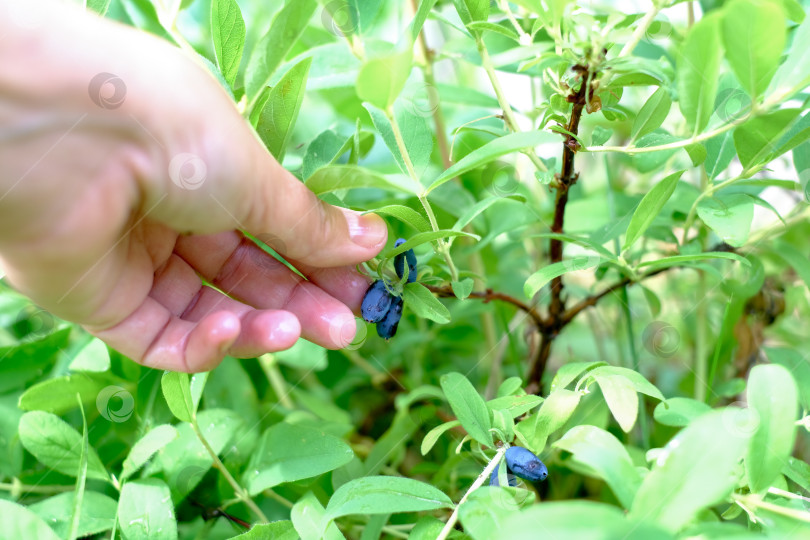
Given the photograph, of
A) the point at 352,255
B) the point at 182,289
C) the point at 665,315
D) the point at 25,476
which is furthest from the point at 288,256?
the point at 665,315

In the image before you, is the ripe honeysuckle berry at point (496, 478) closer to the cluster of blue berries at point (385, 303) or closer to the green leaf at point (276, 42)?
the cluster of blue berries at point (385, 303)

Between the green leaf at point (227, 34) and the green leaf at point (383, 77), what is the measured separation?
23 cm

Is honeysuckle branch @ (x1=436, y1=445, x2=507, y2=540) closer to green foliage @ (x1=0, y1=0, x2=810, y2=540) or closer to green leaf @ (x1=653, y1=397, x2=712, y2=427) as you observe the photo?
green foliage @ (x1=0, y1=0, x2=810, y2=540)

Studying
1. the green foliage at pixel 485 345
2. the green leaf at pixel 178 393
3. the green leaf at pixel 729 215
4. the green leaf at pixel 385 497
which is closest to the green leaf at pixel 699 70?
the green foliage at pixel 485 345

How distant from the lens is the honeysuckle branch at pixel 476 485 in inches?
25.0

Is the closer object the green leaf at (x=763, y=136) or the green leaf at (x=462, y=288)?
the green leaf at (x=763, y=136)

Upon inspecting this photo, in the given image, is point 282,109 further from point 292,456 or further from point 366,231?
point 292,456

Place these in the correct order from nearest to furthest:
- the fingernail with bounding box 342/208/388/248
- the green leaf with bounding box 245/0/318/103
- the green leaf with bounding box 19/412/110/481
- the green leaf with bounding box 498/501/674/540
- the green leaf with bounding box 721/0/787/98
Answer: the green leaf with bounding box 498/501/674/540 < the green leaf with bounding box 721/0/787/98 < the green leaf with bounding box 245/0/318/103 < the fingernail with bounding box 342/208/388/248 < the green leaf with bounding box 19/412/110/481

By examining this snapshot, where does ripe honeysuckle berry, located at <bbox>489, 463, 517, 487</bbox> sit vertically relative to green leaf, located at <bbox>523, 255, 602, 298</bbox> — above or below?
below

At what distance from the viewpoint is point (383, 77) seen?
0.60m

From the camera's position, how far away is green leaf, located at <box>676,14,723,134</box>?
57 cm

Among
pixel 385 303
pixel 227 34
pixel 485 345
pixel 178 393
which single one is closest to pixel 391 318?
pixel 385 303

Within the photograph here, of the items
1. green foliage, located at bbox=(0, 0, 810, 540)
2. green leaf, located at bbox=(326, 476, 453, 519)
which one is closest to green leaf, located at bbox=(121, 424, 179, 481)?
green foliage, located at bbox=(0, 0, 810, 540)

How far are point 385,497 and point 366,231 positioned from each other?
30 centimetres
